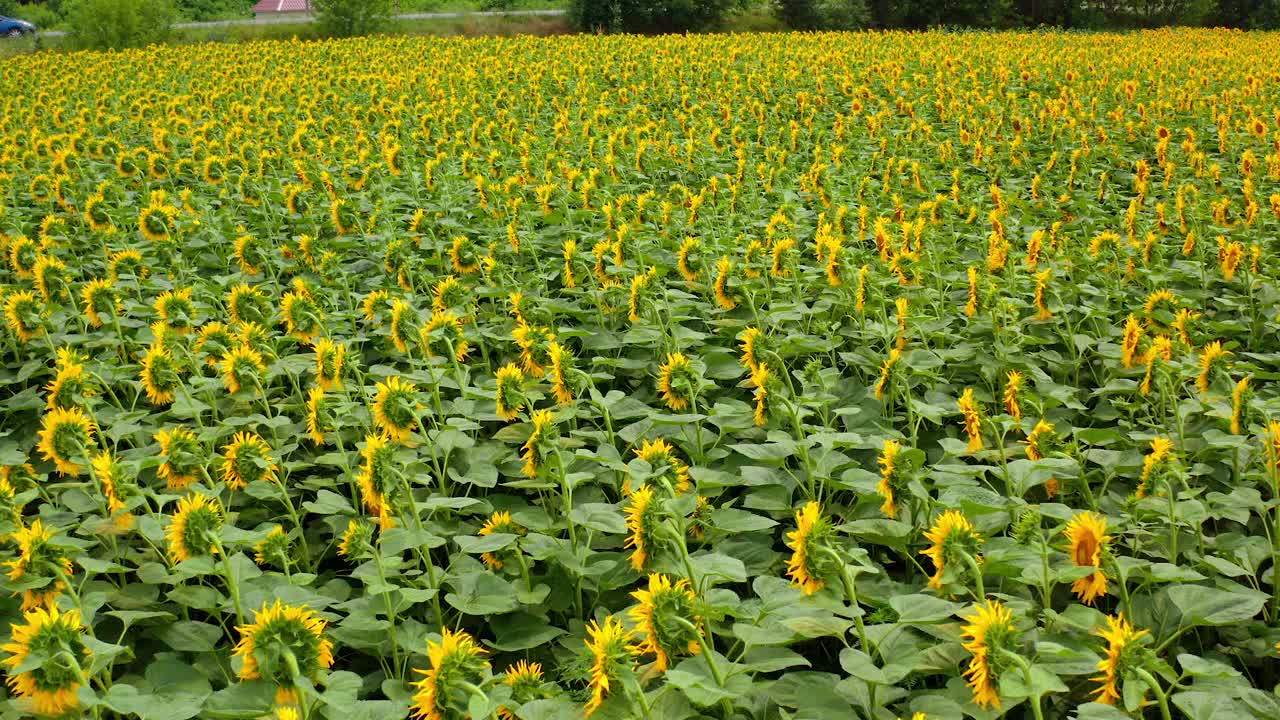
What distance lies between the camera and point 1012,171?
6.97 meters

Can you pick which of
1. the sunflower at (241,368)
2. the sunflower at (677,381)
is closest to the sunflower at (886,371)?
the sunflower at (677,381)

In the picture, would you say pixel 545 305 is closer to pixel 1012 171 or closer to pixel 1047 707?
pixel 1047 707

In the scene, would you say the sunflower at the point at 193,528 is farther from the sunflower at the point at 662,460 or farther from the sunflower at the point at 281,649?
the sunflower at the point at 662,460

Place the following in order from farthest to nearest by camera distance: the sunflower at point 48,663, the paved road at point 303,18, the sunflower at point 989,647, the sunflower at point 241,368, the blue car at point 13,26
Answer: the blue car at point 13,26, the paved road at point 303,18, the sunflower at point 241,368, the sunflower at point 48,663, the sunflower at point 989,647

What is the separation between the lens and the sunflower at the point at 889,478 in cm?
220

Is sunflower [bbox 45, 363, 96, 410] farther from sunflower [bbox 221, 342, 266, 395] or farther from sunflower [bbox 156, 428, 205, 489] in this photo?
sunflower [bbox 156, 428, 205, 489]

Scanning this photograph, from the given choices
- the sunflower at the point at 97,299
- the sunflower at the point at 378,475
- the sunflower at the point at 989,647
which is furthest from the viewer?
the sunflower at the point at 97,299

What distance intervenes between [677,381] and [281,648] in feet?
4.30

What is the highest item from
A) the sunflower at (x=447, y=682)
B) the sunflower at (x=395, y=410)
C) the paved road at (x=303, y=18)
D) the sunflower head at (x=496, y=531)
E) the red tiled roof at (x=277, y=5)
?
the red tiled roof at (x=277, y=5)

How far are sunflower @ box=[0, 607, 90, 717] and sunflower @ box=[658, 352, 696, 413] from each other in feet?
5.02

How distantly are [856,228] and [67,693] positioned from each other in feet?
14.2

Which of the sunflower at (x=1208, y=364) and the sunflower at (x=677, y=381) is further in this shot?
the sunflower at (x=1208, y=364)

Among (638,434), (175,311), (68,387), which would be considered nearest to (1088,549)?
(638,434)

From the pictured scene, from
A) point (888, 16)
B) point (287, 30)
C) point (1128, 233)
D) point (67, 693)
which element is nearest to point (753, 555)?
point (67, 693)
